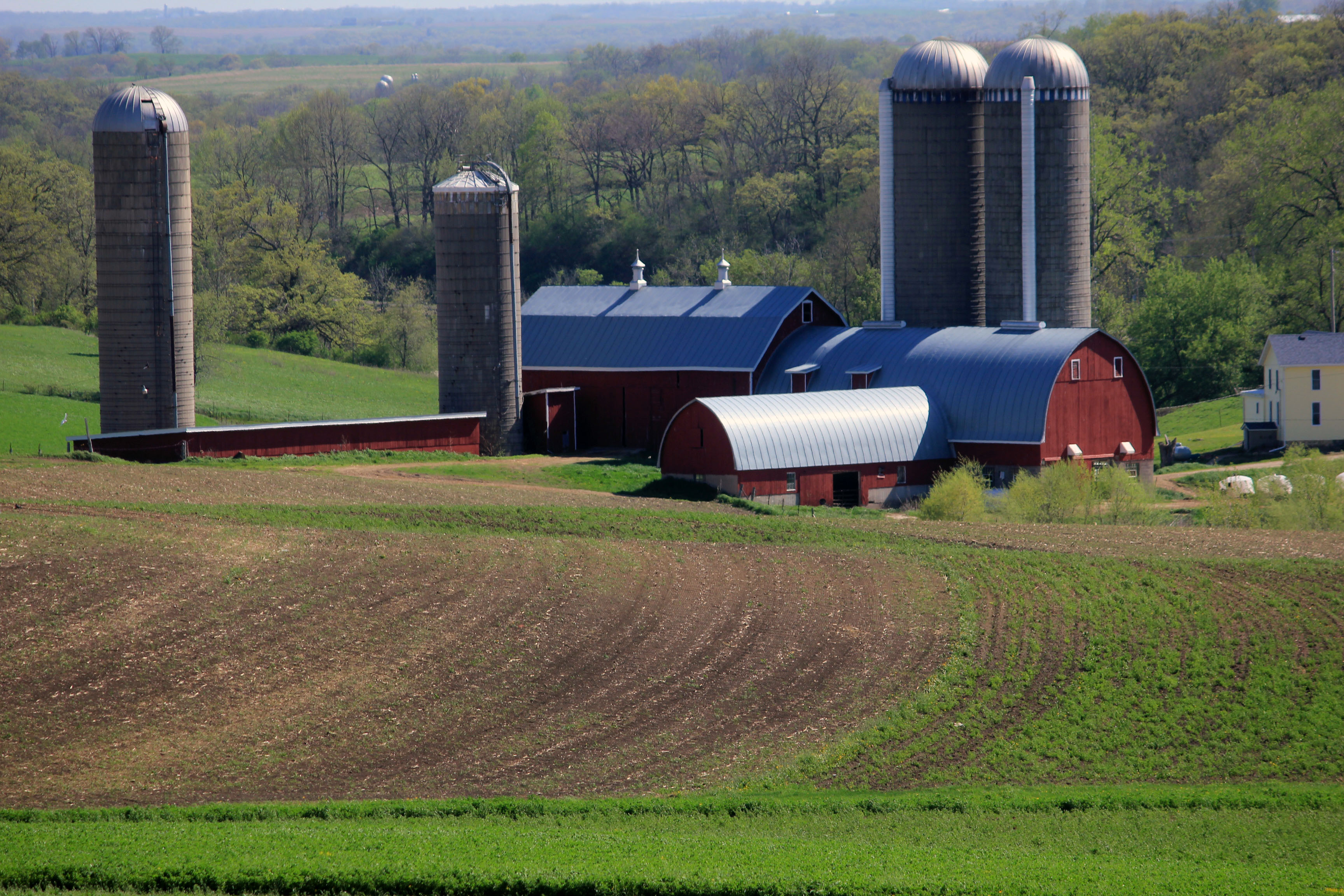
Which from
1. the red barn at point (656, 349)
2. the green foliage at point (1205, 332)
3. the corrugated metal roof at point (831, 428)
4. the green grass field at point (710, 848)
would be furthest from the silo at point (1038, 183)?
the green grass field at point (710, 848)

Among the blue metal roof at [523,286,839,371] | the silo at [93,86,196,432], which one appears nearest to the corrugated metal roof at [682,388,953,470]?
the blue metal roof at [523,286,839,371]

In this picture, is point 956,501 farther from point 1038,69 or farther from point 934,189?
point 1038,69

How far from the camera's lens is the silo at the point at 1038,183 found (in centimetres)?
5162

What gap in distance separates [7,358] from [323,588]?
4900cm

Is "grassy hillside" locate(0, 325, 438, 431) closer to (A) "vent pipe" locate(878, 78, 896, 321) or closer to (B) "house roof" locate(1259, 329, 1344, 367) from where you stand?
(A) "vent pipe" locate(878, 78, 896, 321)

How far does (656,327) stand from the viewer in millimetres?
55094

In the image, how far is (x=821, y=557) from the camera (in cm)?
3247

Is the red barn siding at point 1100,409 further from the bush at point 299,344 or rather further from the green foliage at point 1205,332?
the bush at point 299,344

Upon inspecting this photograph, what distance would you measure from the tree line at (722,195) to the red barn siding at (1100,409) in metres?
23.1

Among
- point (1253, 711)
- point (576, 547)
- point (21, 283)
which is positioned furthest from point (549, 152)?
point (1253, 711)

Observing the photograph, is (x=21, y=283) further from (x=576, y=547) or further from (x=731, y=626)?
(x=731, y=626)

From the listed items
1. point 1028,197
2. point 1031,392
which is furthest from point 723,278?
point 1031,392

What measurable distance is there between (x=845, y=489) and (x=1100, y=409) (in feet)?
26.9

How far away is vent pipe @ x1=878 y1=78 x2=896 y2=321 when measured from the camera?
5259 cm
